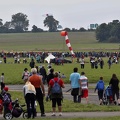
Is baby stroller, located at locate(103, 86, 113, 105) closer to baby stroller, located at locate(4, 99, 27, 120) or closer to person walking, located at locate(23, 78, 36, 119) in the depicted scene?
person walking, located at locate(23, 78, 36, 119)

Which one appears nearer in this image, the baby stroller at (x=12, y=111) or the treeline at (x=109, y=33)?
the baby stroller at (x=12, y=111)

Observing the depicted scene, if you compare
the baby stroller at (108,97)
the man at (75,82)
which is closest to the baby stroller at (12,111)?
the man at (75,82)

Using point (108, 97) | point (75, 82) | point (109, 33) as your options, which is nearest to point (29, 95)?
point (75, 82)

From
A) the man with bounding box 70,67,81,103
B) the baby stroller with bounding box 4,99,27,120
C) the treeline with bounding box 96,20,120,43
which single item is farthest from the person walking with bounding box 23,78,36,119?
the treeline with bounding box 96,20,120,43

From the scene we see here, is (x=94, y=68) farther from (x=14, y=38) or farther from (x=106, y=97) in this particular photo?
(x=14, y=38)

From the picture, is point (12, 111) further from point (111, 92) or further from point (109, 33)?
point (109, 33)

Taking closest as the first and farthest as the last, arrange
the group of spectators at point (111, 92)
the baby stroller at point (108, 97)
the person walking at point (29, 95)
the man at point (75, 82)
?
the person walking at point (29, 95), the man at point (75, 82), the baby stroller at point (108, 97), the group of spectators at point (111, 92)

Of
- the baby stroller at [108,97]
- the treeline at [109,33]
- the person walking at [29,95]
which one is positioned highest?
the treeline at [109,33]

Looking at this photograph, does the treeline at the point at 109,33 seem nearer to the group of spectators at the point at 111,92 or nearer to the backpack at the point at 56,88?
the group of spectators at the point at 111,92

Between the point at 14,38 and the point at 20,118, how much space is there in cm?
16262

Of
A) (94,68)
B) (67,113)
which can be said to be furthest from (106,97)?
(94,68)

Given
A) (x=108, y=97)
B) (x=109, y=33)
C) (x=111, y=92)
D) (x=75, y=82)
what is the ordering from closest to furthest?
(x=75, y=82)
(x=108, y=97)
(x=111, y=92)
(x=109, y=33)

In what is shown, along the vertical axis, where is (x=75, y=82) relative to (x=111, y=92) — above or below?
above

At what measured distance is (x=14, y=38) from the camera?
18188 centimetres
